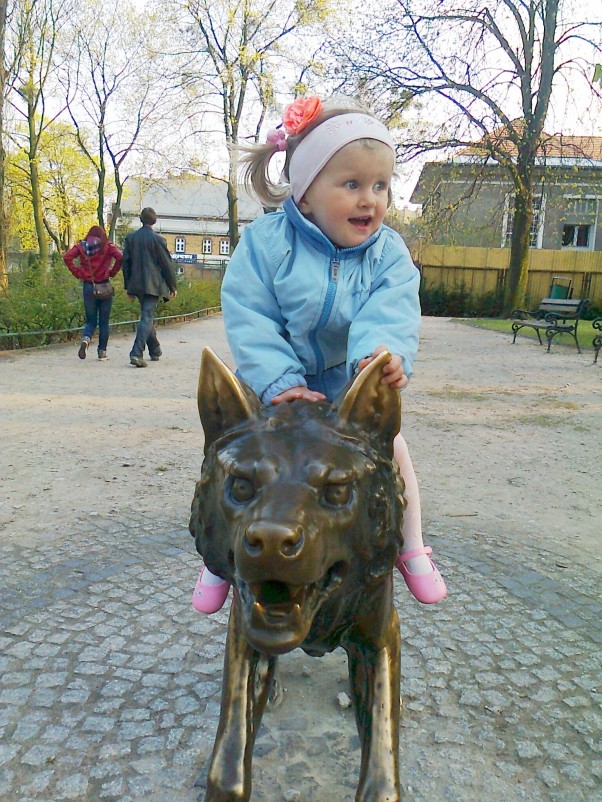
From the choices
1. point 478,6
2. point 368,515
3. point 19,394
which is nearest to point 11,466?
point 19,394

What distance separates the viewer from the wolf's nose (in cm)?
124

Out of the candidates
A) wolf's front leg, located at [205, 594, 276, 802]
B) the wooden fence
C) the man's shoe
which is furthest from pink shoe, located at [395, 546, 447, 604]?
the wooden fence

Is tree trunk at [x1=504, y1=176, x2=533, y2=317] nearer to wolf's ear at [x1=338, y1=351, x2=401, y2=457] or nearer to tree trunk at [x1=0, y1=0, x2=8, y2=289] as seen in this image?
tree trunk at [x1=0, y1=0, x2=8, y2=289]

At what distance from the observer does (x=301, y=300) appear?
199cm

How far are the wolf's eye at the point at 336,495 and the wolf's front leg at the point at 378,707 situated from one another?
0.47 metres

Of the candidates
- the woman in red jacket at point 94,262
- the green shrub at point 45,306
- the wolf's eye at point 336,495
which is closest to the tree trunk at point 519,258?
the green shrub at point 45,306

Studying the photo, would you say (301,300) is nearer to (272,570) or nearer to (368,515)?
(368,515)

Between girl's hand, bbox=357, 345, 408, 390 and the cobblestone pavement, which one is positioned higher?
girl's hand, bbox=357, 345, 408, 390

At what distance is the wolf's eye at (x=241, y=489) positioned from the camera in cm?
141

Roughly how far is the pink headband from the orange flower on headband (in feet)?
0.14

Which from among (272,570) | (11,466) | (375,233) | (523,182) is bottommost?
(11,466)

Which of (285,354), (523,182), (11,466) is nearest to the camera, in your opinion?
(285,354)

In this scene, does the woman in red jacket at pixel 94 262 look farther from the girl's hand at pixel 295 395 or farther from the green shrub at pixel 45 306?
the girl's hand at pixel 295 395

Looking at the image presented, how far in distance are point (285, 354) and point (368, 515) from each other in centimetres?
61
